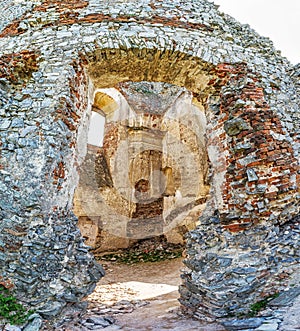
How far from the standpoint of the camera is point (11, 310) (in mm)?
2742

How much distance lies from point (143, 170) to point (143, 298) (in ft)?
22.3

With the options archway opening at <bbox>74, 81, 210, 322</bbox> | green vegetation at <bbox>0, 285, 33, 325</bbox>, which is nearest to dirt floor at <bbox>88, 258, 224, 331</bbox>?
archway opening at <bbox>74, 81, 210, 322</bbox>

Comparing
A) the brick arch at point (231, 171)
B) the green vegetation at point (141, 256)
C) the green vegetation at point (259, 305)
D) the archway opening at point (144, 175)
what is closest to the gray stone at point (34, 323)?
the brick arch at point (231, 171)

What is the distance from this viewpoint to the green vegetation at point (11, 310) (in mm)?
2685

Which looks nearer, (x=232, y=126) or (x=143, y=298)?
(x=232, y=126)

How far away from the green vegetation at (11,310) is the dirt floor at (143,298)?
39.3 inches

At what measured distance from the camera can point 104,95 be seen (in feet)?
36.8

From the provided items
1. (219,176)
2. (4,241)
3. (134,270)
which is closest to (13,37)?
(4,241)

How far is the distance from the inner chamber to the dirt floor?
172 centimetres

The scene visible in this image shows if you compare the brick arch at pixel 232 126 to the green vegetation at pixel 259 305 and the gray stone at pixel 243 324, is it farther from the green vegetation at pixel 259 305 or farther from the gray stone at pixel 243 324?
the gray stone at pixel 243 324

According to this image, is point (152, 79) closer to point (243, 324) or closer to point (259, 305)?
point (259, 305)

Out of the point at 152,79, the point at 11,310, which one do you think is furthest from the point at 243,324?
the point at 152,79

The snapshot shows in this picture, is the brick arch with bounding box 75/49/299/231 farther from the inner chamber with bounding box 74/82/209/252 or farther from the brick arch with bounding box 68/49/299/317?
the inner chamber with bounding box 74/82/209/252

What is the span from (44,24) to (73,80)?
128 cm
